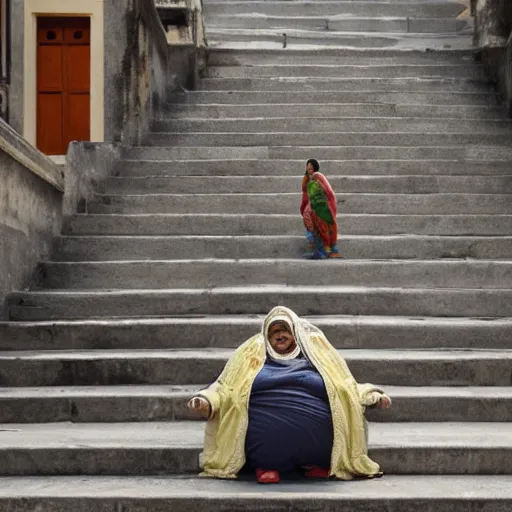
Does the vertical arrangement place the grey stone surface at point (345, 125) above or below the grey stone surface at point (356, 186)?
above

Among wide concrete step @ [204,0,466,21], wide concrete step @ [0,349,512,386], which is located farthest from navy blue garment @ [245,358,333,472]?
wide concrete step @ [204,0,466,21]

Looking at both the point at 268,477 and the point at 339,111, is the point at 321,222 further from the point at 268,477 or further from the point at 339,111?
the point at 339,111

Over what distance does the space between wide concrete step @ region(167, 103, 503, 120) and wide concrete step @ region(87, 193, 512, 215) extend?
2.43 m

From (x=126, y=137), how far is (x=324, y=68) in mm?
3460

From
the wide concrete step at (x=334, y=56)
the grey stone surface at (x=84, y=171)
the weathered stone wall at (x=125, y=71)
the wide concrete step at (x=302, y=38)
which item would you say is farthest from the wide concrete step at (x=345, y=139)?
the wide concrete step at (x=302, y=38)

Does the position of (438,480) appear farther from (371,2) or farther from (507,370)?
(371,2)

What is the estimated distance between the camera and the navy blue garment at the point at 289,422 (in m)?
5.46

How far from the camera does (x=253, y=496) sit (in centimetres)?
521

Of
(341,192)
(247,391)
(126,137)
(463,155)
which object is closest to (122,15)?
(126,137)

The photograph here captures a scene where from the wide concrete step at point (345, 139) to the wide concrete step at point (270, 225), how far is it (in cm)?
202

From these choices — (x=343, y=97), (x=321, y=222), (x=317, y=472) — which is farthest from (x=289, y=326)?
(x=343, y=97)

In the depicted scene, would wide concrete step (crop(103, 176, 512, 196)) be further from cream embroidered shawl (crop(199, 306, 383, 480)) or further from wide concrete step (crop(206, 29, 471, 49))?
wide concrete step (crop(206, 29, 471, 49))

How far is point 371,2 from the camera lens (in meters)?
17.3

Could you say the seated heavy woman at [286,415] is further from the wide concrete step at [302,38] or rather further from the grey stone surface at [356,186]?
the wide concrete step at [302,38]
